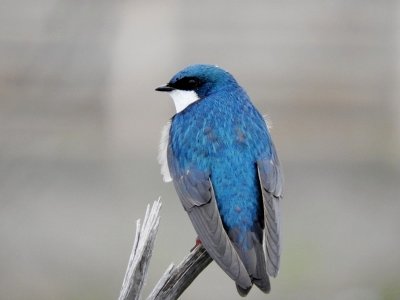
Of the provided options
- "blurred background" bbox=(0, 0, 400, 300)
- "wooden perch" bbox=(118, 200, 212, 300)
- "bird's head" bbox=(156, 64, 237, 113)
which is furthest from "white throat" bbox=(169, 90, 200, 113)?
"blurred background" bbox=(0, 0, 400, 300)

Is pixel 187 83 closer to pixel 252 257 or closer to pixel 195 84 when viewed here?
pixel 195 84

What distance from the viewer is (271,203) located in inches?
169

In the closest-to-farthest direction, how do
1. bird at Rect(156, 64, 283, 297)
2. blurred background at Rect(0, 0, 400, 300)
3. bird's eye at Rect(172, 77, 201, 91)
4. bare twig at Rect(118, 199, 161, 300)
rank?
bare twig at Rect(118, 199, 161, 300) < bird at Rect(156, 64, 283, 297) < bird's eye at Rect(172, 77, 201, 91) < blurred background at Rect(0, 0, 400, 300)

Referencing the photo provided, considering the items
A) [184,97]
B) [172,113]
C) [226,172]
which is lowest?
[172,113]

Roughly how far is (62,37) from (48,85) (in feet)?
1.14

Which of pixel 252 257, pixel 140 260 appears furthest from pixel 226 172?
pixel 140 260

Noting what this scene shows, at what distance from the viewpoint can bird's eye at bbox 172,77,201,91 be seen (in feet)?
15.5

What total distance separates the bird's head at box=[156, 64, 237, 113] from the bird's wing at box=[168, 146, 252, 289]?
0.86 feet

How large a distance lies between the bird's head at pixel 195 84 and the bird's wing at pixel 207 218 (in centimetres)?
26

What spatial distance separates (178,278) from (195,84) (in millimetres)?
1058

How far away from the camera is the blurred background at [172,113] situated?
8.42m

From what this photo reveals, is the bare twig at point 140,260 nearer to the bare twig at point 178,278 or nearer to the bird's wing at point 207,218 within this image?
the bare twig at point 178,278

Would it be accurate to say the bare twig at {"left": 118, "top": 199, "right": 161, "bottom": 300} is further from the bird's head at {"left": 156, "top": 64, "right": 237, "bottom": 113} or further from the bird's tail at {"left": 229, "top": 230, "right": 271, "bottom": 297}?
the bird's head at {"left": 156, "top": 64, "right": 237, "bottom": 113}

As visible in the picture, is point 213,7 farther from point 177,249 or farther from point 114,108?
point 177,249
